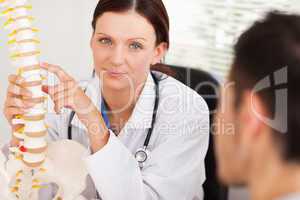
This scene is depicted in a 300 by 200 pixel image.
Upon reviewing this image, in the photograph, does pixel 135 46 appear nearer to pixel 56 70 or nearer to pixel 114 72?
pixel 114 72

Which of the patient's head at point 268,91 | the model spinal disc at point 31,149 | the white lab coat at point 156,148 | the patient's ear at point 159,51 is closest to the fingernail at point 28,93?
the model spinal disc at point 31,149

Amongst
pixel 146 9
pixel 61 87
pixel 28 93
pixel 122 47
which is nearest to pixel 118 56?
pixel 122 47

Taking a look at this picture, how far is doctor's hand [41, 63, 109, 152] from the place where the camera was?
857 mm

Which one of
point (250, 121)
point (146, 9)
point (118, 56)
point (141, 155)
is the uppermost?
point (146, 9)

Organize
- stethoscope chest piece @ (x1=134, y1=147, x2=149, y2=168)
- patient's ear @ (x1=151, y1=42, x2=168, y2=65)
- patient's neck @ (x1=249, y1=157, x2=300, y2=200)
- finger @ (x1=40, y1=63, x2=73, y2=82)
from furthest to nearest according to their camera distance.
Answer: patient's ear @ (x1=151, y1=42, x2=168, y2=65)
stethoscope chest piece @ (x1=134, y1=147, x2=149, y2=168)
finger @ (x1=40, y1=63, x2=73, y2=82)
patient's neck @ (x1=249, y1=157, x2=300, y2=200)

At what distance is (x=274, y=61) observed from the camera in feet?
1.86

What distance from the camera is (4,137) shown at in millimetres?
1691

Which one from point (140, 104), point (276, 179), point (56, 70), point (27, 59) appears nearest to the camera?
point (276, 179)

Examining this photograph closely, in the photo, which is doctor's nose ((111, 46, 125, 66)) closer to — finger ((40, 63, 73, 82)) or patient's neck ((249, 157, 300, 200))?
finger ((40, 63, 73, 82))

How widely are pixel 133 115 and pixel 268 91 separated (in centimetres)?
59

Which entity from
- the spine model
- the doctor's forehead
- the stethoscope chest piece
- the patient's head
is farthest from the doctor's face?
the patient's head

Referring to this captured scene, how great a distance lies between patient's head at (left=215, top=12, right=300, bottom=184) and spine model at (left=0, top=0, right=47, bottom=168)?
0.33 metres

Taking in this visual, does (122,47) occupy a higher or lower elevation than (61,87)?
higher

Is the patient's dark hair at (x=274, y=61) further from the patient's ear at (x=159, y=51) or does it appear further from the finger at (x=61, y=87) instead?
the patient's ear at (x=159, y=51)
